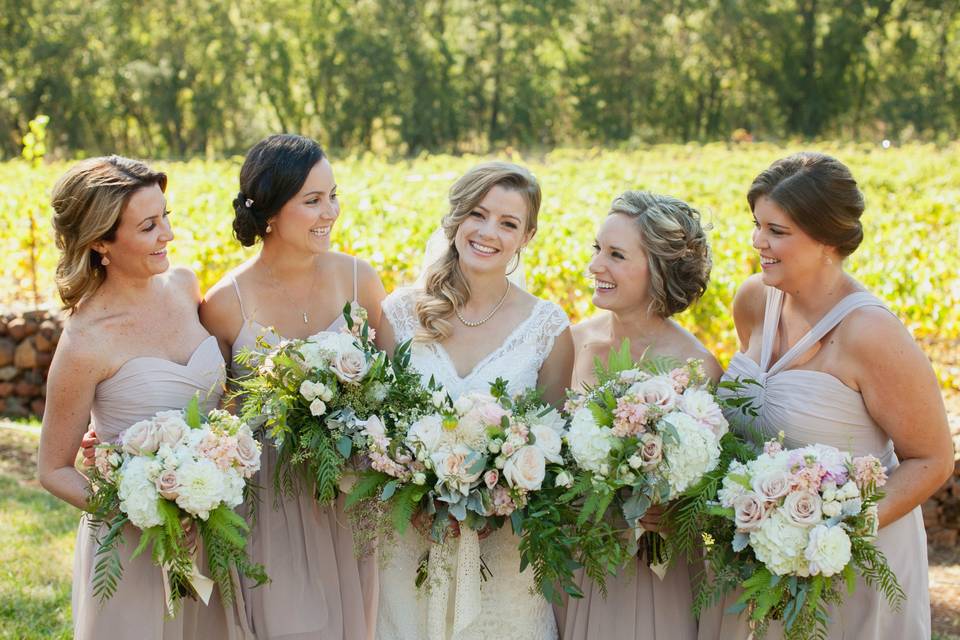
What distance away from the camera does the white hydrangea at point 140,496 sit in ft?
11.6

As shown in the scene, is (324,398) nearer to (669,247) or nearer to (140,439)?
(140,439)

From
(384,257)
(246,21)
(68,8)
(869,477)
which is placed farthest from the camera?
(246,21)

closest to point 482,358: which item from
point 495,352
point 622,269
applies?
point 495,352

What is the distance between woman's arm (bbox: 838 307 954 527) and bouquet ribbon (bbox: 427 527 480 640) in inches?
60.9

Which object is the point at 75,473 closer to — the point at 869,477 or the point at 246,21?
the point at 869,477

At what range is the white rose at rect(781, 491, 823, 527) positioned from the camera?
338cm

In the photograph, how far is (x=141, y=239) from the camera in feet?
13.1

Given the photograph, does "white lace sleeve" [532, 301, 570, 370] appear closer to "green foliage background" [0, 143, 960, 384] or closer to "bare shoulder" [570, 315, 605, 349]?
"bare shoulder" [570, 315, 605, 349]

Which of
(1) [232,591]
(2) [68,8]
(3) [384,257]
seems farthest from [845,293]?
(2) [68,8]

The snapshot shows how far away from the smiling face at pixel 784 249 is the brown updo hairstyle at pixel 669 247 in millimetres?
410

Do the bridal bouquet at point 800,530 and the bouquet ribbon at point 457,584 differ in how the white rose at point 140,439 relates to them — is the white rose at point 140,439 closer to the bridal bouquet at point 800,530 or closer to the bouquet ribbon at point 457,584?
the bouquet ribbon at point 457,584

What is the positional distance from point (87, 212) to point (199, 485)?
1.20 m

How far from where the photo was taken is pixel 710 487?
3.60m

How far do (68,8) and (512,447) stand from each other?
48398 millimetres
